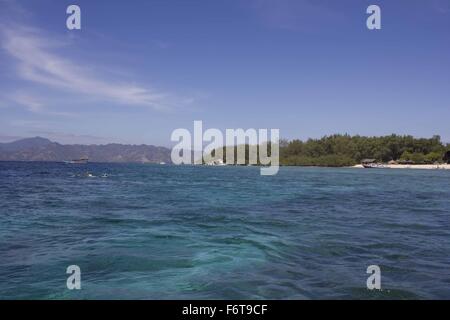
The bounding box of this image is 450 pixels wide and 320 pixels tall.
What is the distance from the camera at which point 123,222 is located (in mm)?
23672

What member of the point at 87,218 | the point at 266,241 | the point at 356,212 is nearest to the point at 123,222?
the point at 87,218

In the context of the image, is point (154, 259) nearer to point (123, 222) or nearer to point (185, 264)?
point (185, 264)

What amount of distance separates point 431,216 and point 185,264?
20030 mm

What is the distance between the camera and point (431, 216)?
1097 inches

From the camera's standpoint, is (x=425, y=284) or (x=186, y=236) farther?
(x=186, y=236)

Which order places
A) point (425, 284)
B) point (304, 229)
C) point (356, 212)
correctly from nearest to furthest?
point (425, 284)
point (304, 229)
point (356, 212)

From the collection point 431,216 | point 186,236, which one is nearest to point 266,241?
point 186,236

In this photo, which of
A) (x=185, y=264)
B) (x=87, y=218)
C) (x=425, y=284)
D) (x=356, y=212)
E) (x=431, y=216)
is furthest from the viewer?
(x=356, y=212)

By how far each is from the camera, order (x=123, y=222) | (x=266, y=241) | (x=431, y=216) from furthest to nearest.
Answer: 1. (x=431, y=216)
2. (x=123, y=222)
3. (x=266, y=241)

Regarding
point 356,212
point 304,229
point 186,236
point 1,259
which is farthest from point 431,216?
point 1,259

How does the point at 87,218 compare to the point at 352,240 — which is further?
the point at 87,218
